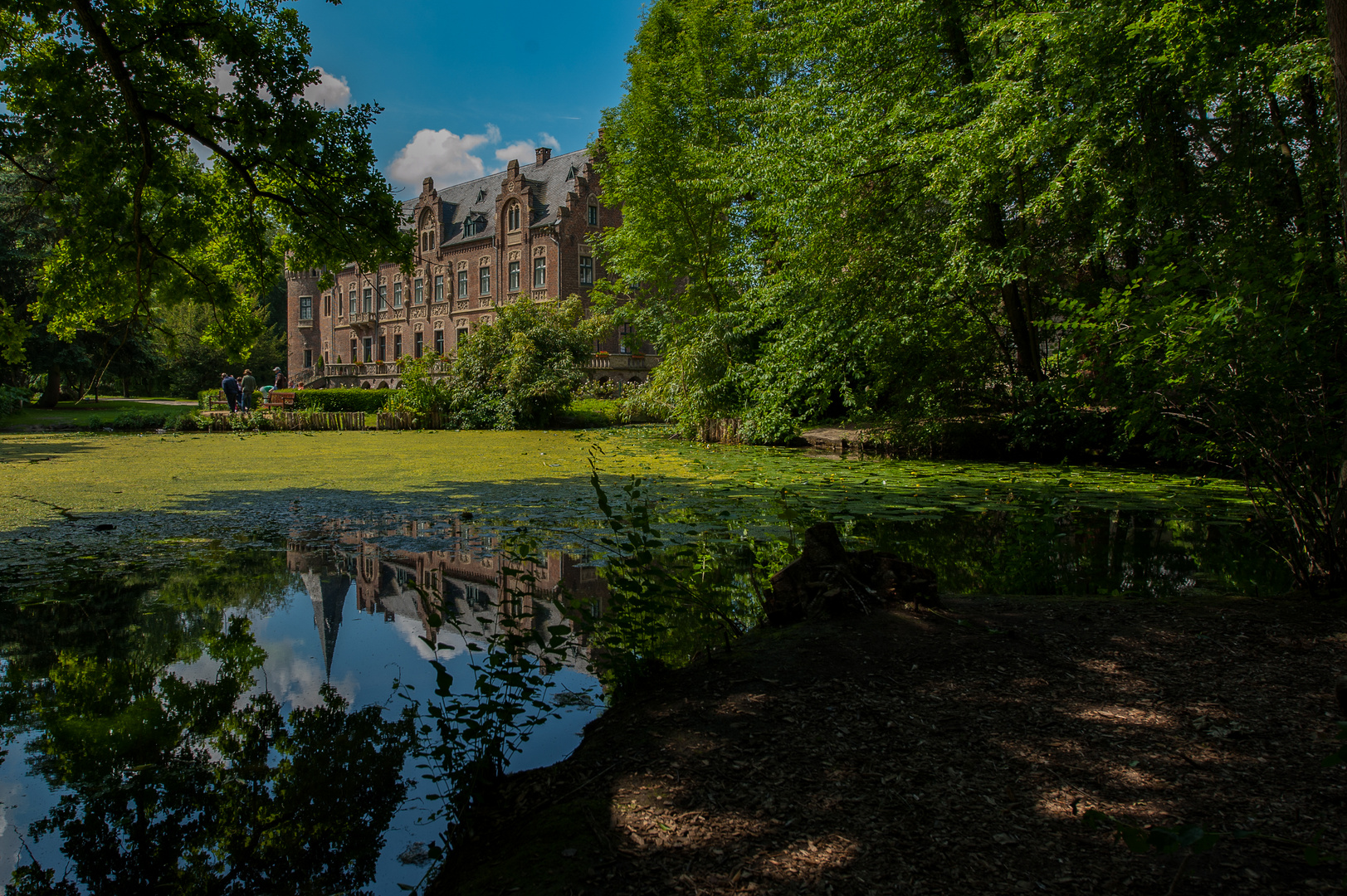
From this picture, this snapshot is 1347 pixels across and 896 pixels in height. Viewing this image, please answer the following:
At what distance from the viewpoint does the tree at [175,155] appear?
7.86 meters

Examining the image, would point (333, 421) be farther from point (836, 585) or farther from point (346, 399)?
point (836, 585)

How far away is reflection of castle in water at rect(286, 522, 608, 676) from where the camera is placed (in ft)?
13.4

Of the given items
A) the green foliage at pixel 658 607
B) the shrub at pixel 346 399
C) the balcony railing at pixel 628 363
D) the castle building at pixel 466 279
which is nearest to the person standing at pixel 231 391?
the shrub at pixel 346 399

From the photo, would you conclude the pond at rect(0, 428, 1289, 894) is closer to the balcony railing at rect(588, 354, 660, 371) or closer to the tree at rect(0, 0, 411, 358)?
the tree at rect(0, 0, 411, 358)

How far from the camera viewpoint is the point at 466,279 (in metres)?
45.8

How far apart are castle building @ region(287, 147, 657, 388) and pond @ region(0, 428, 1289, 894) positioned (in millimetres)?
28302

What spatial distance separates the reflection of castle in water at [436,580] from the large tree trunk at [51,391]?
29372 mm

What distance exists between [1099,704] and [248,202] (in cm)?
1111

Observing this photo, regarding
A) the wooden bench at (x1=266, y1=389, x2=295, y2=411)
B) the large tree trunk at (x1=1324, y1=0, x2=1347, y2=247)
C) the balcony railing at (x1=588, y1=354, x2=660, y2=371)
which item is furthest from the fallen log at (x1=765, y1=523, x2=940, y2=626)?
the balcony railing at (x1=588, y1=354, x2=660, y2=371)

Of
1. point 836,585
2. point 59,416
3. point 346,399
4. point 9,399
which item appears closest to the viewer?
point 836,585

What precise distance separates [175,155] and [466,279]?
36.8m

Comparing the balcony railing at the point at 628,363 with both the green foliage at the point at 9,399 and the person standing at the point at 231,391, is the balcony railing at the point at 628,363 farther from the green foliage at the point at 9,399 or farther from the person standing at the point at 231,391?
the green foliage at the point at 9,399

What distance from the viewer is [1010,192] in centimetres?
1170

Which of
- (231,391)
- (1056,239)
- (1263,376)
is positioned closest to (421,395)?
(231,391)
